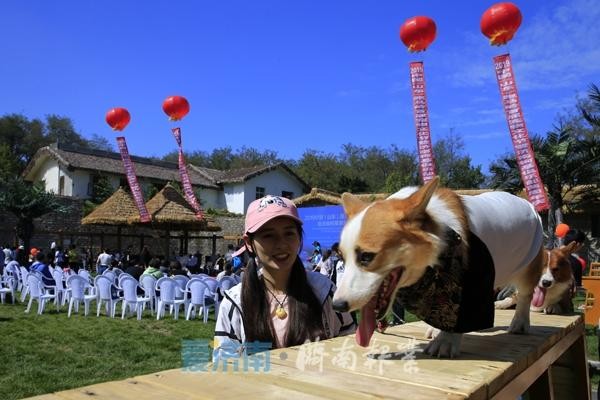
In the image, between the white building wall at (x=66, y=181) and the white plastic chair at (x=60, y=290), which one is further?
the white building wall at (x=66, y=181)

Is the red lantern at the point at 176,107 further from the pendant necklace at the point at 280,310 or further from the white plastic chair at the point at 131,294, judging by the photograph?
the pendant necklace at the point at 280,310

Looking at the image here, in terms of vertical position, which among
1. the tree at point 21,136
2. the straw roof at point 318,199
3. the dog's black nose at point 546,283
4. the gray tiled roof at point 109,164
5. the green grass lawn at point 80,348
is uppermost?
the tree at point 21,136

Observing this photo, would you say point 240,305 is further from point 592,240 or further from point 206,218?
point 592,240

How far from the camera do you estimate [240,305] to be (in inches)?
92.4

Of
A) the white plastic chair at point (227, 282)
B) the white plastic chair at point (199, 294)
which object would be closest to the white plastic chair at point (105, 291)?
the white plastic chair at point (199, 294)

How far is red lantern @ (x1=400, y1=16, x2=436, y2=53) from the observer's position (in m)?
11.8

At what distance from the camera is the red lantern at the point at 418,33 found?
11.8 m

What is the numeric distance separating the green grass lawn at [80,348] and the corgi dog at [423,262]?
15.4ft

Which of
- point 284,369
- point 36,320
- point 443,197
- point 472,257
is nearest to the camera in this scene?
point 284,369

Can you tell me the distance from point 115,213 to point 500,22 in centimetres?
1580

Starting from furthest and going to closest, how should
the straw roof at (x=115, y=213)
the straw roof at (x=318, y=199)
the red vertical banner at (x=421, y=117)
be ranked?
the straw roof at (x=318, y=199) → the straw roof at (x=115, y=213) → the red vertical banner at (x=421, y=117)

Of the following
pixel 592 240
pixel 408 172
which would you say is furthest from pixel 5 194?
pixel 408 172

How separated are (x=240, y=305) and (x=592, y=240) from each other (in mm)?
20016

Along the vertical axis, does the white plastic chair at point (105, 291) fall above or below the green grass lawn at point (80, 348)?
above
